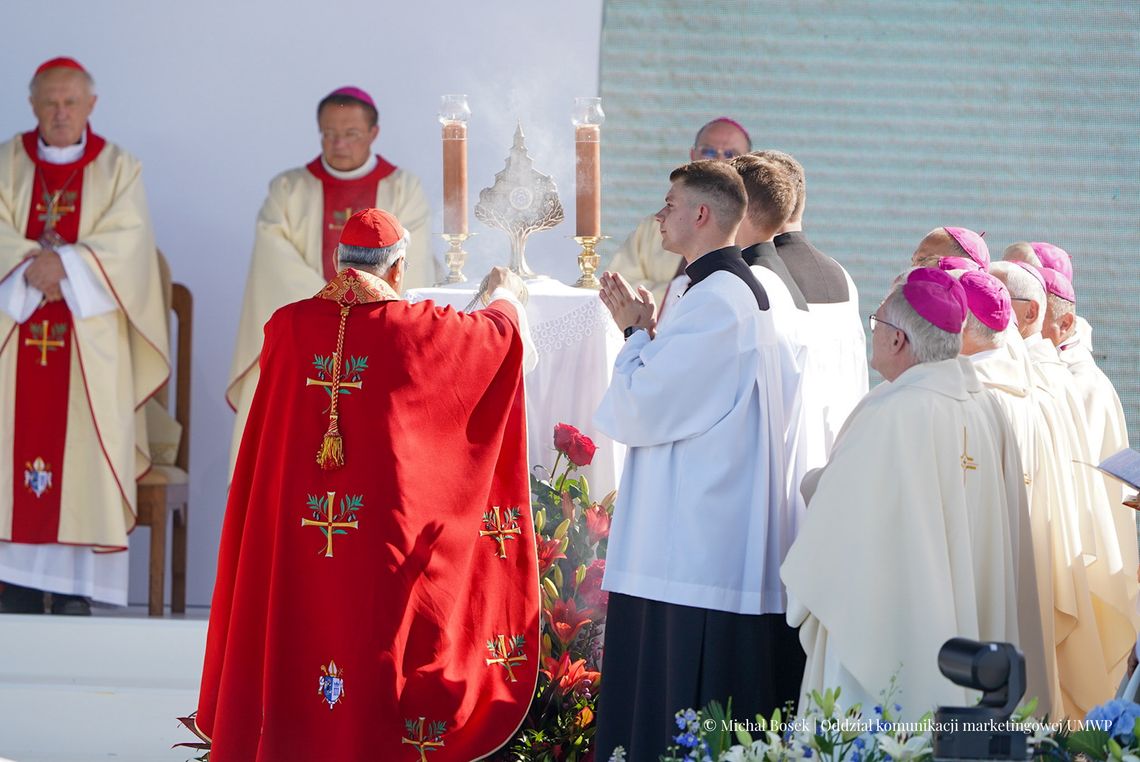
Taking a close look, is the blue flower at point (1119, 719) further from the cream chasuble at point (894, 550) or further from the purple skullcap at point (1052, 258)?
the purple skullcap at point (1052, 258)

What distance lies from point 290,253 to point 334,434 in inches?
121

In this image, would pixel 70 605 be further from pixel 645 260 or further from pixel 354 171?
pixel 645 260

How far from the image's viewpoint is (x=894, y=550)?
3.49 metres

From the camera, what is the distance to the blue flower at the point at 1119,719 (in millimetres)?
2596

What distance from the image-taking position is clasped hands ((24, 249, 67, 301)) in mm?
6477

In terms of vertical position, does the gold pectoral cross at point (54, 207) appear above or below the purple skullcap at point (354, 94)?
below

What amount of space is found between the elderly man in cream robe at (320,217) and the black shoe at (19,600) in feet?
3.45

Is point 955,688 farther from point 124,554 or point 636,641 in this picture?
point 124,554

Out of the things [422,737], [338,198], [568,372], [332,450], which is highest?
[338,198]

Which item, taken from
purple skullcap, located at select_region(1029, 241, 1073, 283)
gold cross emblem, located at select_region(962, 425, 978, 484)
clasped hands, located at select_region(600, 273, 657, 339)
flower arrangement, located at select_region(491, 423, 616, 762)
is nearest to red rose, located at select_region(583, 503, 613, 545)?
flower arrangement, located at select_region(491, 423, 616, 762)

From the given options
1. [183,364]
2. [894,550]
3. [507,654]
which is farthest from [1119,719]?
[183,364]

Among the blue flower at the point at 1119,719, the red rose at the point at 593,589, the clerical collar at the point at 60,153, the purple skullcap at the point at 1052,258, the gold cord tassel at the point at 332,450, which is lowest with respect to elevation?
the blue flower at the point at 1119,719

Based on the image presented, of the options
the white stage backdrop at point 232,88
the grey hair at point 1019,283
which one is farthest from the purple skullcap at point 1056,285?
the white stage backdrop at point 232,88

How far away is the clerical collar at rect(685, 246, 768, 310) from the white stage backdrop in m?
3.70
